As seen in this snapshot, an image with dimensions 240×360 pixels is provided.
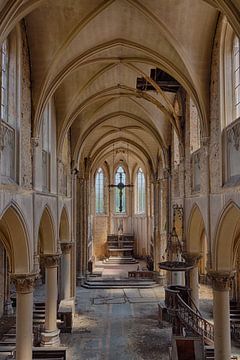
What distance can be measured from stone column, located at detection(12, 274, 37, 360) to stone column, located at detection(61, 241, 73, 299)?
354 inches

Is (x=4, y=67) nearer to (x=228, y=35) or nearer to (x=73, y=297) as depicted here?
(x=228, y=35)

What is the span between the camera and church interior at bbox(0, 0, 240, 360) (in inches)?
494

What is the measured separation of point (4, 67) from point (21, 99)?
1291mm

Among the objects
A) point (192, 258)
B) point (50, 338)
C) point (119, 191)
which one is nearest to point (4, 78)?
point (50, 338)

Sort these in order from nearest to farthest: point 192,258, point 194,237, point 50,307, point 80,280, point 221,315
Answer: point 221,315
point 50,307
point 192,258
point 194,237
point 80,280

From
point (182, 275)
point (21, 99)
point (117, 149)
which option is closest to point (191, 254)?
point (182, 275)

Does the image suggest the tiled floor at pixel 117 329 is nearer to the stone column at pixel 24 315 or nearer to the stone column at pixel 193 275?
the stone column at pixel 193 275

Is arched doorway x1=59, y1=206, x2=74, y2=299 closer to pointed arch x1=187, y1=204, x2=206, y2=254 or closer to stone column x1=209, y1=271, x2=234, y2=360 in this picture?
pointed arch x1=187, y1=204, x2=206, y2=254

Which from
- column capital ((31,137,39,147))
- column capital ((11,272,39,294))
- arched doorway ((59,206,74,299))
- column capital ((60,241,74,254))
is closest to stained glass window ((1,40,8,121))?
column capital ((31,137,39,147))

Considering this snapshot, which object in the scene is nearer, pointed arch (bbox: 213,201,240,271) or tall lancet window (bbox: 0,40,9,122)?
tall lancet window (bbox: 0,40,9,122)

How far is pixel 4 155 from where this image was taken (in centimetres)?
1120

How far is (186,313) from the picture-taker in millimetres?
16953

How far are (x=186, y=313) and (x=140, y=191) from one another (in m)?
28.2

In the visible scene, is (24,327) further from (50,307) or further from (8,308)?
(8,308)
